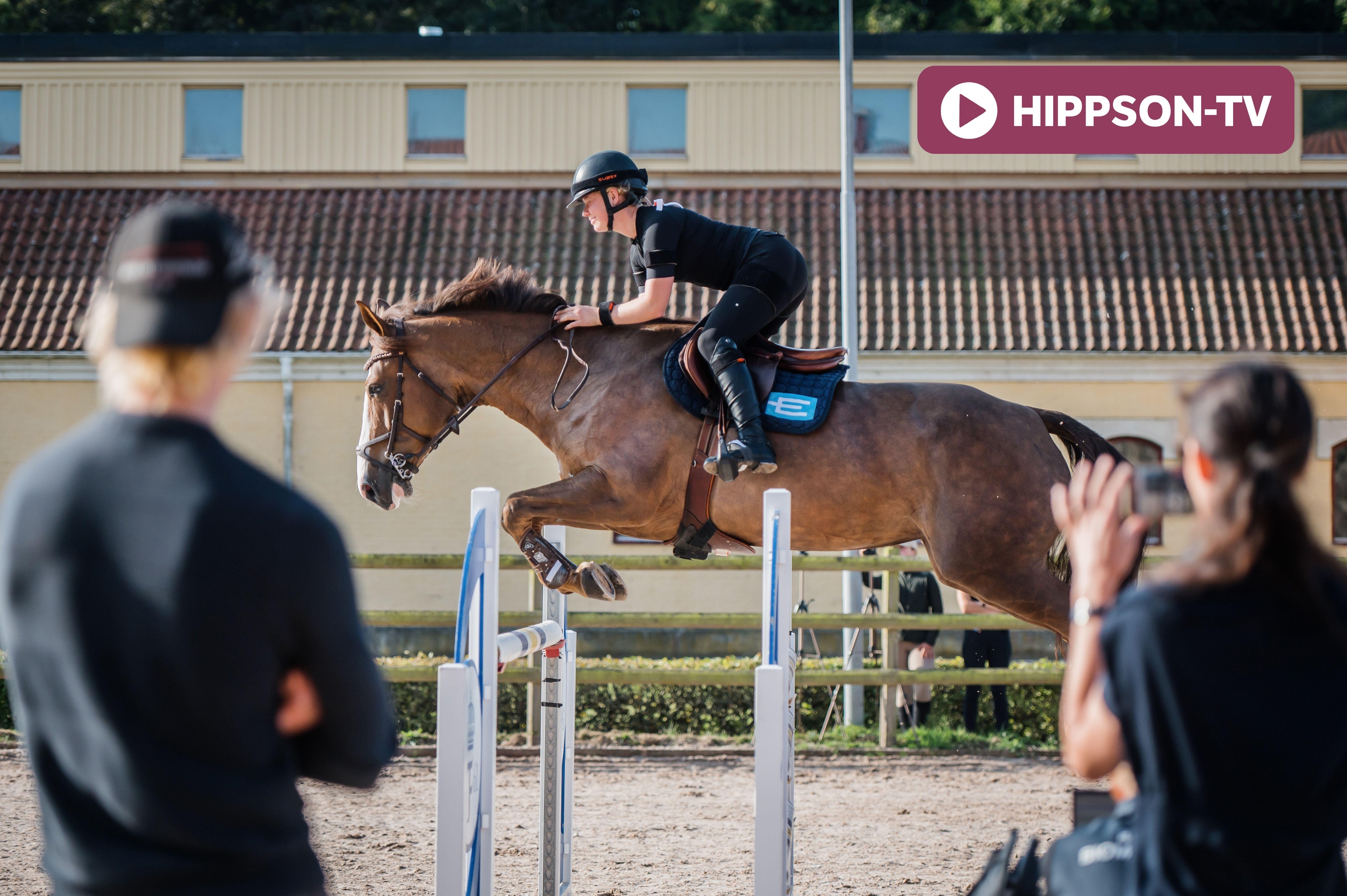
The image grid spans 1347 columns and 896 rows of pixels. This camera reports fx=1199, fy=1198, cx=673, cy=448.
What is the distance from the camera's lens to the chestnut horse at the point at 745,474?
17.5 ft

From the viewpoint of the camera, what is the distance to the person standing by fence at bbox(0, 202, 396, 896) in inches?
62.2

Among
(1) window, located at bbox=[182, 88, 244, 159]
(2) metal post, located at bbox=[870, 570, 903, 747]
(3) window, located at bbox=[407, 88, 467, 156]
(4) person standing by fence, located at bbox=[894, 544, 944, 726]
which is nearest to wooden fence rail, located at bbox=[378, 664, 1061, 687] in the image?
(2) metal post, located at bbox=[870, 570, 903, 747]

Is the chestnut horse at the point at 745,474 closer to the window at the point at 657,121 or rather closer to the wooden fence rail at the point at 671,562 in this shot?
the wooden fence rail at the point at 671,562

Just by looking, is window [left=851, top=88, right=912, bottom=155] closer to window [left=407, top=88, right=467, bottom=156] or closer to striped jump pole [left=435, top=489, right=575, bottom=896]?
window [left=407, top=88, right=467, bottom=156]

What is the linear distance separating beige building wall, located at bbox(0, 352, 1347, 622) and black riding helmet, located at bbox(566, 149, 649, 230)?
439 inches

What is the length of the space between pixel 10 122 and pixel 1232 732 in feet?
68.8

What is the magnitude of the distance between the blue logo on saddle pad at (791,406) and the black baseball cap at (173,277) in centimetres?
370

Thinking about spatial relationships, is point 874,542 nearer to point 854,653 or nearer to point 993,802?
point 993,802

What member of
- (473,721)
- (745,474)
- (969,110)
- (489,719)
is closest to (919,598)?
(745,474)

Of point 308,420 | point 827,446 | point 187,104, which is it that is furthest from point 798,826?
point 187,104

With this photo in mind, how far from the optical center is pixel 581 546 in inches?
656

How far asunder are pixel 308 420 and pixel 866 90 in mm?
9671

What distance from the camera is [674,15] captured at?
25.2 m

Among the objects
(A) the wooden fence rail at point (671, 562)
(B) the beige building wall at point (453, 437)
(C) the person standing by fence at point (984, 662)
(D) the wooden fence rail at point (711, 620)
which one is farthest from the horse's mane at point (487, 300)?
(B) the beige building wall at point (453, 437)
